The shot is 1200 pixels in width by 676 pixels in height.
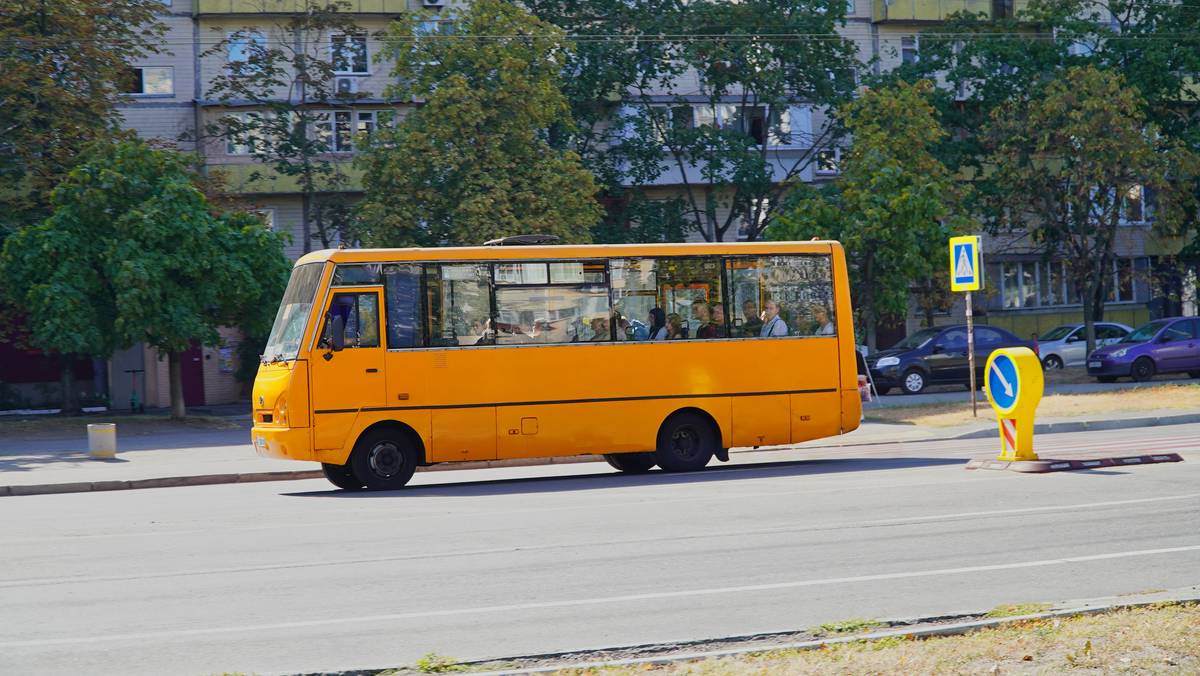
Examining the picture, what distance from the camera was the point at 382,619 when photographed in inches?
309

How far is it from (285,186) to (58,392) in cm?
991

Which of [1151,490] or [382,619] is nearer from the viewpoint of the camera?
[382,619]

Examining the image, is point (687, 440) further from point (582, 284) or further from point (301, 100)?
point (301, 100)

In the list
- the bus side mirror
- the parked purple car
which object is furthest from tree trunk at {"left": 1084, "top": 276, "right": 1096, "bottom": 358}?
the bus side mirror

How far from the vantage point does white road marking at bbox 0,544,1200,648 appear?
7.54 m

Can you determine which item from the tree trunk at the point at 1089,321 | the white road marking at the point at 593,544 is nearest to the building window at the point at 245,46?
the tree trunk at the point at 1089,321

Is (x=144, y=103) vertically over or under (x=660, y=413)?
over

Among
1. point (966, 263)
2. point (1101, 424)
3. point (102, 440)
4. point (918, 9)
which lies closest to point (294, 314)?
point (102, 440)

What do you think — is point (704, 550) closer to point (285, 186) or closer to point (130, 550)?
point (130, 550)

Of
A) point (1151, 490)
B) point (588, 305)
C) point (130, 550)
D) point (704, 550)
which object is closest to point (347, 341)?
point (588, 305)

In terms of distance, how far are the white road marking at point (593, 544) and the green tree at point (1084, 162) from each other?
104 feet

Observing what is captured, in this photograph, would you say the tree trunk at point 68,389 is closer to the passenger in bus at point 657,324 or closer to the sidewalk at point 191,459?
the sidewalk at point 191,459

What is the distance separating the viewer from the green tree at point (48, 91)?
35906 mm

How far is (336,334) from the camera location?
1656cm
